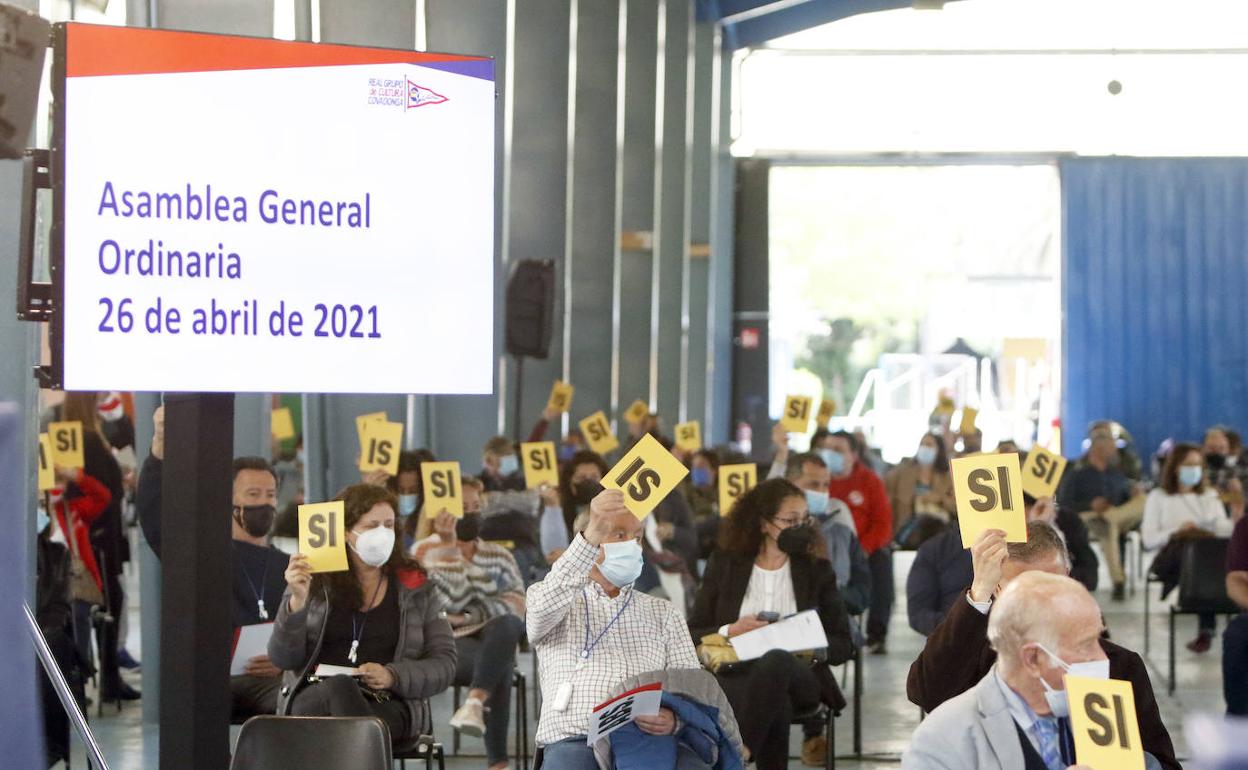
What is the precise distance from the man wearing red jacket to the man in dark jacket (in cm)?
548

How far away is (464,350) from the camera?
3273mm

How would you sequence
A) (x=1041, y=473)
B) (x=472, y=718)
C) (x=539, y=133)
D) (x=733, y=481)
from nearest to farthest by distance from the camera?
(x=472, y=718)
(x=1041, y=473)
(x=733, y=481)
(x=539, y=133)

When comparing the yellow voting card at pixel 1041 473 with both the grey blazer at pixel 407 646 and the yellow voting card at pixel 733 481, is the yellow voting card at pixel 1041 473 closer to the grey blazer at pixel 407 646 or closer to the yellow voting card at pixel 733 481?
the yellow voting card at pixel 733 481

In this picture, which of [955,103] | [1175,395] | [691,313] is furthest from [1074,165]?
[691,313]

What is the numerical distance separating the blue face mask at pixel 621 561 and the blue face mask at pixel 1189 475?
21.6 feet

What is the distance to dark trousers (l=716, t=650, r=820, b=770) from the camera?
5.48 meters

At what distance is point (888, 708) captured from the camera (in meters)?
7.96

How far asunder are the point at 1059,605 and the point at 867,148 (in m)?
19.9

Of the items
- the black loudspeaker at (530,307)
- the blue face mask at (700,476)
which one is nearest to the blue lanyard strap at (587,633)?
the blue face mask at (700,476)

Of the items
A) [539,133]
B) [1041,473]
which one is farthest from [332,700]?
[539,133]

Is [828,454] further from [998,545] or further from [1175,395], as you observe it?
[1175,395]

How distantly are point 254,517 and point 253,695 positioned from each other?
0.63 meters

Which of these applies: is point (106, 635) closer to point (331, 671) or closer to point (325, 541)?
point (331, 671)

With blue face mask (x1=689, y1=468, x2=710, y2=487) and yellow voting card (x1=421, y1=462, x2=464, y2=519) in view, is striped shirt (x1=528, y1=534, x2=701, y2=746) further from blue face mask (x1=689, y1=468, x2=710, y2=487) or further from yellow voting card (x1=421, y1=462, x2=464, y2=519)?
blue face mask (x1=689, y1=468, x2=710, y2=487)
